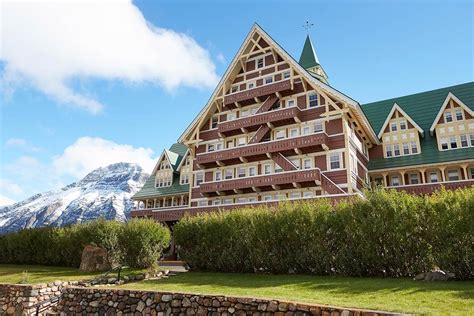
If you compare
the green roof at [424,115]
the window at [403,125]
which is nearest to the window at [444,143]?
the green roof at [424,115]

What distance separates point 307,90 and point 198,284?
2456 cm

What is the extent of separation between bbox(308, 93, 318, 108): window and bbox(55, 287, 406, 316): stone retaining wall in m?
25.7

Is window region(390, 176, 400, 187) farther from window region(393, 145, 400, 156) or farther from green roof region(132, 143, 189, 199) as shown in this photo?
green roof region(132, 143, 189, 199)

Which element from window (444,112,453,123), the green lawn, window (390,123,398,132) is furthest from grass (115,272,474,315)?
window (444,112,453,123)

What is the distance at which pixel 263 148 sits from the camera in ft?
113

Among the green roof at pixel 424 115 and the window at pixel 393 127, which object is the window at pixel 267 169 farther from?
the window at pixel 393 127

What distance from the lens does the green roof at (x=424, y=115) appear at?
33.0 meters

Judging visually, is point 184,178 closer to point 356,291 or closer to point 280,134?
point 280,134

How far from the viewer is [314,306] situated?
982 cm

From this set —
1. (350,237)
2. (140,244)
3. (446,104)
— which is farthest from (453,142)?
(140,244)

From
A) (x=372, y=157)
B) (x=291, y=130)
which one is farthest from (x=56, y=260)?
(x=372, y=157)

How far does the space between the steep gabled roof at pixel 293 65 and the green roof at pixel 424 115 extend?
11.6 feet

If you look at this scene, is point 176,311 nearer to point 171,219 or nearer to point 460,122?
point 171,219

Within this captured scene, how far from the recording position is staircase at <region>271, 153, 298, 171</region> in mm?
32994
